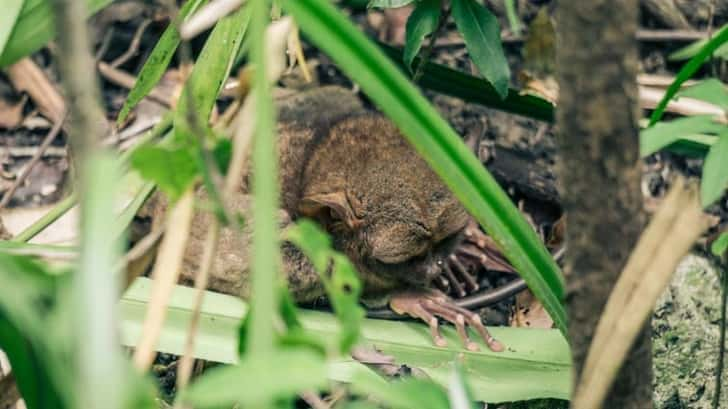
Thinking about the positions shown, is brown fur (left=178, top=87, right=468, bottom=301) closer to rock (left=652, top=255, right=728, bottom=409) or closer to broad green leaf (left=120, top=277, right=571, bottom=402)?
broad green leaf (left=120, top=277, right=571, bottom=402)

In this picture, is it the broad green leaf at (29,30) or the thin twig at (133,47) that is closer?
the broad green leaf at (29,30)

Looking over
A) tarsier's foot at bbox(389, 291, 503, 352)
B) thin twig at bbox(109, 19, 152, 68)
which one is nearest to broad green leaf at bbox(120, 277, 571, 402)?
tarsier's foot at bbox(389, 291, 503, 352)

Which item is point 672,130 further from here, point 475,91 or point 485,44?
point 475,91

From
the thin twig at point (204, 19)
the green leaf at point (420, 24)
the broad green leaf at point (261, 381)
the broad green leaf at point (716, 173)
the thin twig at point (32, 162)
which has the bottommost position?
the thin twig at point (32, 162)

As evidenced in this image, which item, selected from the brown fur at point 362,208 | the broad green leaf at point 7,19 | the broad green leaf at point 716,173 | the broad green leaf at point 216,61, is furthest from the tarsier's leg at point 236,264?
the broad green leaf at point 716,173

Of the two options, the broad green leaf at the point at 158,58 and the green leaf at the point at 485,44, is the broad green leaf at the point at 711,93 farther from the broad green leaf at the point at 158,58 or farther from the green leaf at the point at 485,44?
the broad green leaf at the point at 158,58

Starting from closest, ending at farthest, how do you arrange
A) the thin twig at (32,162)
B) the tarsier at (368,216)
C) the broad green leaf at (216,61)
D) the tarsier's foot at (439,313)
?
the broad green leaf at (216,61)
the tarsier's foot at (439,313)
the tarsier at (368,216)
the thin twig at (32,162)

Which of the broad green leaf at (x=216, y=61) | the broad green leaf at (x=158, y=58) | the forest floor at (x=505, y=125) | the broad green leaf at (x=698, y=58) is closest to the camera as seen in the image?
the broad green leaf at (x=698, y=58)
